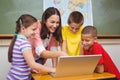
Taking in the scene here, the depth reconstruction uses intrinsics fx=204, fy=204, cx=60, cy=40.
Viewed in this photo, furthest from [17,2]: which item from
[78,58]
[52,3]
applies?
[78,58]

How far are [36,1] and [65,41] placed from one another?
59 cm

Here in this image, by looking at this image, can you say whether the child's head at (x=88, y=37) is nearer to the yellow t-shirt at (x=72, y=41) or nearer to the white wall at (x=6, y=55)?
the yellow t-shirt at (x=72, y=41)

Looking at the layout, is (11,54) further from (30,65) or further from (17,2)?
(17,2)

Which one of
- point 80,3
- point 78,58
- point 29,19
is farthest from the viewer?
point 80,3

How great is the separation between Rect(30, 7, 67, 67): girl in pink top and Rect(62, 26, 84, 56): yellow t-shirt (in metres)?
0.18

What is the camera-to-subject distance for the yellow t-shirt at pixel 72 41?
209cm

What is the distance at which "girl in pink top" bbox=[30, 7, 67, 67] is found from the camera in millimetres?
1670

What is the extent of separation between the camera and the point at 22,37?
1561 millimetres

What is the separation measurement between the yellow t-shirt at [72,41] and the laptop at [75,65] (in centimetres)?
60

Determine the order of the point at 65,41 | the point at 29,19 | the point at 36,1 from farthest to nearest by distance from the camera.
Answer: the point at 36,1 → the point at 65,41 → the point at 29,19

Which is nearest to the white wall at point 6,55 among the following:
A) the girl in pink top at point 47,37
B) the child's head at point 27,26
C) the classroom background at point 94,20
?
the classroom background at point 94,20

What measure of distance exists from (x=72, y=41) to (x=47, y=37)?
0.35 meters

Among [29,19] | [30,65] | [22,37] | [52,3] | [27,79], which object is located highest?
[52,3]

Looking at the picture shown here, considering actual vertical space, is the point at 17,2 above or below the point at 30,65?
above
